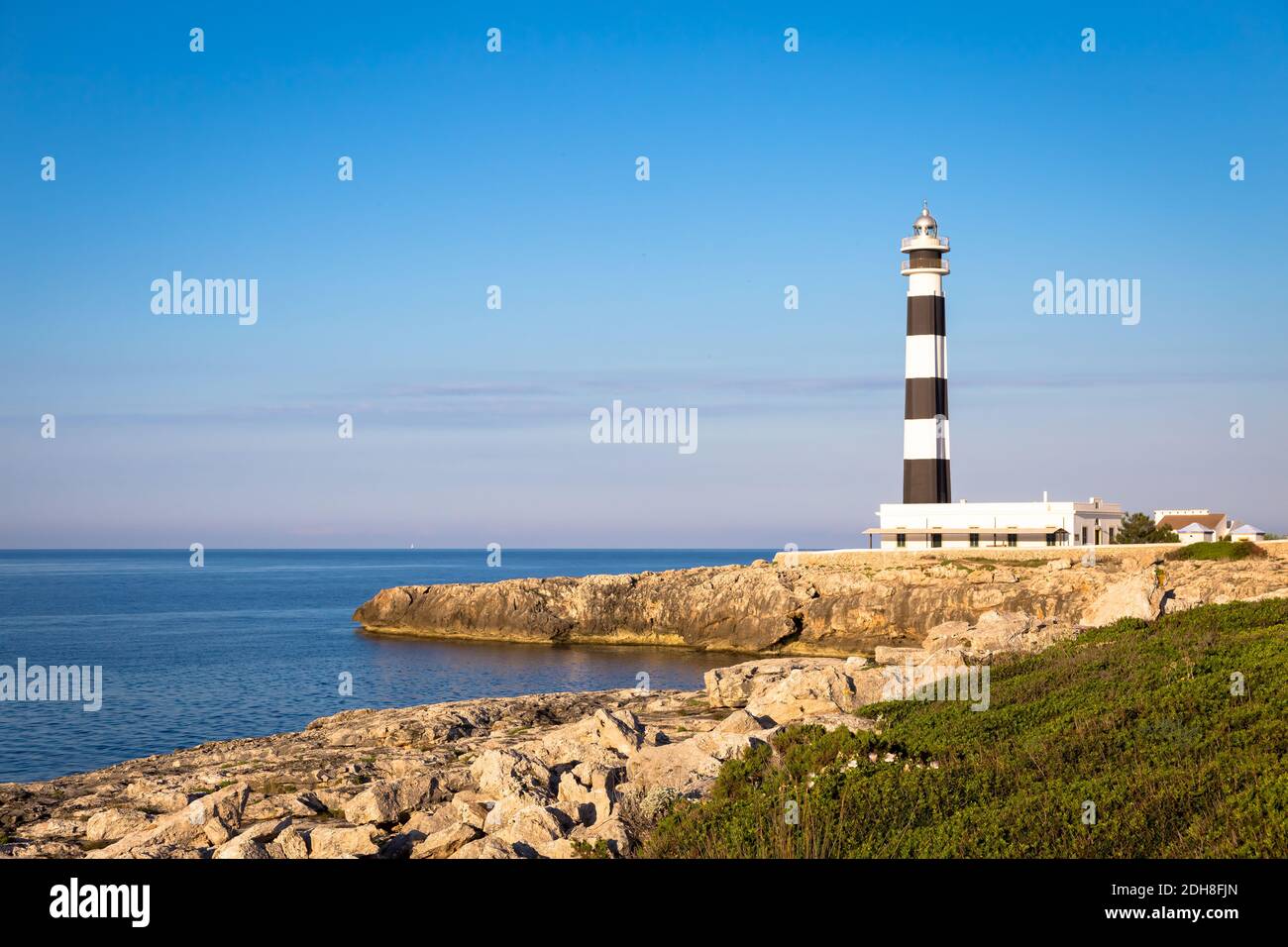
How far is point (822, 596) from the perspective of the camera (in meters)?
55.1

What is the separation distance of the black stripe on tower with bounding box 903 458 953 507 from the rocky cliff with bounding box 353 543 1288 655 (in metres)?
3.32

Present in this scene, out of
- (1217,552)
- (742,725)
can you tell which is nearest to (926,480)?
(1217,552)

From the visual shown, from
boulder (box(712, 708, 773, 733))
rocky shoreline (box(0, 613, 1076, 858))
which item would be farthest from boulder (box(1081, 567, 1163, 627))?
boulder (box(712, 708, 773, 733))

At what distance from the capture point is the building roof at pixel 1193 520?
7431cm

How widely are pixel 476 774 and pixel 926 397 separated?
146ft

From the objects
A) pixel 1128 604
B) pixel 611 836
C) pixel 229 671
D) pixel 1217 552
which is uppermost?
pixel 1128 604

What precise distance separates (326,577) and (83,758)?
5448 inches

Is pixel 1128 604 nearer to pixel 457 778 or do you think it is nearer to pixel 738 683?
pixel 738 683

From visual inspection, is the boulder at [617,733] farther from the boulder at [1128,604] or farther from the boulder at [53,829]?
the boulder at [1128,604]

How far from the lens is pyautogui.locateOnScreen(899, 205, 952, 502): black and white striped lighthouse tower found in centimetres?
5788

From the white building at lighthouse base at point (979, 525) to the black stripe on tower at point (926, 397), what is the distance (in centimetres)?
492

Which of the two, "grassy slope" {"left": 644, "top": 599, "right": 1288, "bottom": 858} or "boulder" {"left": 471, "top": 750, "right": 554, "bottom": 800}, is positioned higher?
"grassy slope" {"left": 644, "top": 599, "right": 1288, "bottom": 858}

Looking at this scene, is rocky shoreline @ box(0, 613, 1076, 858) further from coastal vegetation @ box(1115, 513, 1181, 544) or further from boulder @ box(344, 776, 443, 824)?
coastal vegetation @ box(1115, 513, 1181, 544)

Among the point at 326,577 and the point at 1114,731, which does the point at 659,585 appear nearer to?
the point at 1114,731
